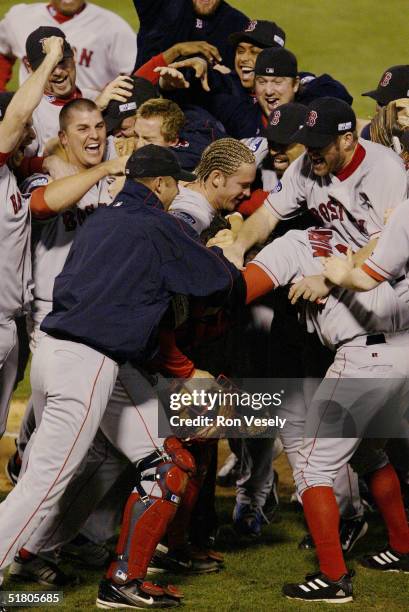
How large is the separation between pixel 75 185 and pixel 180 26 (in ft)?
7.00

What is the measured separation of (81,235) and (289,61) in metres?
1.82

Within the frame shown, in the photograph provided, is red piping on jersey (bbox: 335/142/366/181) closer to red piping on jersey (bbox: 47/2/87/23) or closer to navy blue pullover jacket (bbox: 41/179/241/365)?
navy blue pullover jacket (bbox: 41/179/241/365)

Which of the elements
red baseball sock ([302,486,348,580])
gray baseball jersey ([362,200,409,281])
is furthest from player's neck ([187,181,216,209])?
red baseball sock ([302,486,348,580])

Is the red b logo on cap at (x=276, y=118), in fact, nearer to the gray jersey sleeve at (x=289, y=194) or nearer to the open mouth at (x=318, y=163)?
the gray jersey sleeve at (x=289, y=194)

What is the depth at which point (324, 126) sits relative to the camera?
4.62 m

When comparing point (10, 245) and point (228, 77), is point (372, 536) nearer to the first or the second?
point (10, 245)

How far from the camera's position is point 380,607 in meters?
4.30

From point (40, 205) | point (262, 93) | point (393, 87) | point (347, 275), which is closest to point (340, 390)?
point (347, 275)

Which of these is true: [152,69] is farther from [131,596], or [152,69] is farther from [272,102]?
[131,596]

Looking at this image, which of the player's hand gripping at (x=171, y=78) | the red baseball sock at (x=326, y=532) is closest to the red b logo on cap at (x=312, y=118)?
the player's hand gripping at (x=171, y=78)

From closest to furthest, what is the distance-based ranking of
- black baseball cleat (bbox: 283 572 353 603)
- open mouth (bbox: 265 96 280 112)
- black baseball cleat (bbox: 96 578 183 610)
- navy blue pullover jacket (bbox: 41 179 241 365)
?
navy blue pullover jacket (bbox: 41 179 241 365) → black baseball cleat (bbox: 96 578 183 610) → black baseball cleat (bbox: 283 572 353 603) → open mouth (bbox: 265 96 280 112)

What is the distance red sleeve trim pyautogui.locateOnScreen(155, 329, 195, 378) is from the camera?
14.5 ft

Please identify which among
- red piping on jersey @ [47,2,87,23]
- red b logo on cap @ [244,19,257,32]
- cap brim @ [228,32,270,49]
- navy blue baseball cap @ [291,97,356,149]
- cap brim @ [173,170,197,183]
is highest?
red piping on jersey @ [47,2,87,23]

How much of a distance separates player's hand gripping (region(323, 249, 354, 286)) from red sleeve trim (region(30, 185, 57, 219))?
115cm
